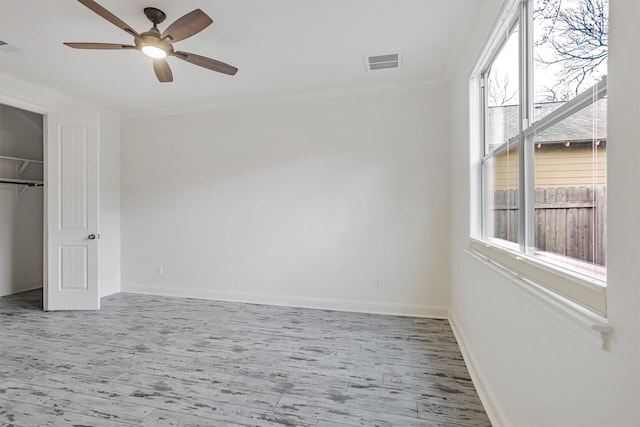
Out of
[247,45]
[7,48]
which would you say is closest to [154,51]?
[247,45]

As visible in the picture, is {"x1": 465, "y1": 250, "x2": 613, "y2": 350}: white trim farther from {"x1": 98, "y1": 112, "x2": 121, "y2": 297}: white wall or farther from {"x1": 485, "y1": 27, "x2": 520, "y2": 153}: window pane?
{"x1": 98, "y1": 112, "x2": 121, "y2": 297}: white wall

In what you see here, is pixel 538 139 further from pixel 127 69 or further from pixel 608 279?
pixel 127 69

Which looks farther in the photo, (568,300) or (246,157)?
(246,157)

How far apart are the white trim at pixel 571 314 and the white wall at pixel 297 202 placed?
2.18 m

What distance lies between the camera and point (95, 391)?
6.86 ft

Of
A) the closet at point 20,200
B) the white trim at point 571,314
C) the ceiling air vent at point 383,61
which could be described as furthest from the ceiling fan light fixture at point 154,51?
the closet at point 20,200

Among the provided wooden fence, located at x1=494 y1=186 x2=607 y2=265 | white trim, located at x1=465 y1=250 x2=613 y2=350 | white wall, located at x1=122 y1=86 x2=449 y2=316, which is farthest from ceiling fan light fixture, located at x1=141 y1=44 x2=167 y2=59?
white trim, located at x1=465 y1=250 x2=613 y2=350

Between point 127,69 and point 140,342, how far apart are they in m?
2.80

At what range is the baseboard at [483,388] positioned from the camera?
1716 millimetres

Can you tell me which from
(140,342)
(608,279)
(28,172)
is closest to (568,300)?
(608,279)

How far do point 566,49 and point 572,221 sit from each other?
27.3 inches

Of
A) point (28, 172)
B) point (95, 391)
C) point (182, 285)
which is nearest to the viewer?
point (95, 391)

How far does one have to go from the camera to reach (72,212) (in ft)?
12.6

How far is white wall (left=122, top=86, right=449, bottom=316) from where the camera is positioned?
358 cm
